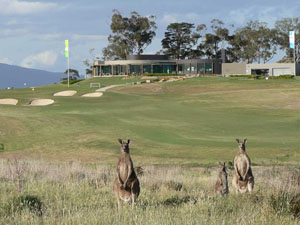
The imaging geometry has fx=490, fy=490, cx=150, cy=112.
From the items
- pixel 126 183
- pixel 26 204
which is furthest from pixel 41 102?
pixel 126 183

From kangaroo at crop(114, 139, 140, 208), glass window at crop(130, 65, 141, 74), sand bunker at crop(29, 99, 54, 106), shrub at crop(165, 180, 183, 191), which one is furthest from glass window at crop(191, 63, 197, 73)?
kangaroo at crop(114, 139, 140, 208)

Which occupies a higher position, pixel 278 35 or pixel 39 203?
pixel 278 35

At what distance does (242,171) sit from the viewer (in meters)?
8.88

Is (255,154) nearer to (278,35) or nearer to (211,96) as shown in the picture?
(211,96)

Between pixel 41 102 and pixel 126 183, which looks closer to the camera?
pixel 126 183

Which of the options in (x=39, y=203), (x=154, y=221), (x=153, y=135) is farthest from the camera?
(x=153, y=135)

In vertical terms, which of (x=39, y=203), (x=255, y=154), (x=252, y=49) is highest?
(x=252, y=49)

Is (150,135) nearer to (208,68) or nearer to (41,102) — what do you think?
(41,102)

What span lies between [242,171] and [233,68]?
114720 mm

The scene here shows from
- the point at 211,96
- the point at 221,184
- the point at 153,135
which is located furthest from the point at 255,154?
the point at 211,96

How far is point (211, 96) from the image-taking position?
66938mm

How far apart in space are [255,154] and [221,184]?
15327 millimetres

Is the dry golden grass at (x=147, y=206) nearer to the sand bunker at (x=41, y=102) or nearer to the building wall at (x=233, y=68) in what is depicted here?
the sand bunker at (x=41, y=102)

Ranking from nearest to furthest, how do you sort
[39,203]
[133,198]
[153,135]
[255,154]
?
[133,198] < [39,203] < [255,154] < [153,135]
